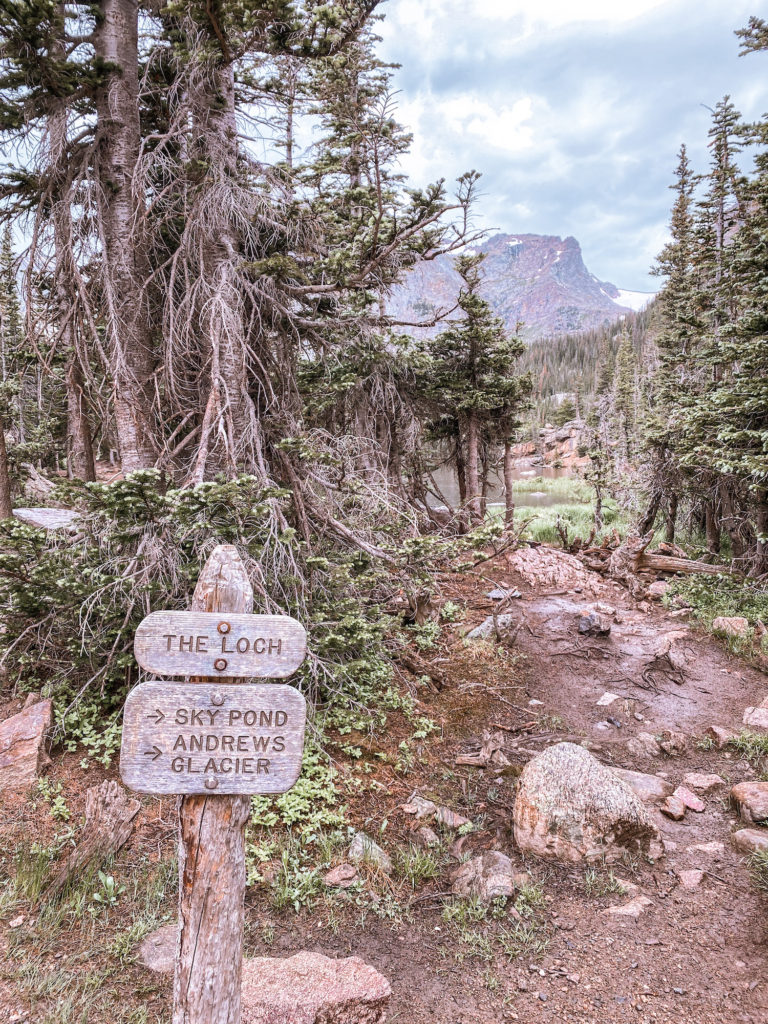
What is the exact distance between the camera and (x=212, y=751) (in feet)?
5.94

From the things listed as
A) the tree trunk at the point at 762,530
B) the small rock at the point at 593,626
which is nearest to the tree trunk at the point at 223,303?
the small rock at the point at 593,626

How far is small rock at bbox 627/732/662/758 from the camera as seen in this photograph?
495 cm

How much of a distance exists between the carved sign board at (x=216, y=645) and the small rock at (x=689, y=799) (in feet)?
13.4

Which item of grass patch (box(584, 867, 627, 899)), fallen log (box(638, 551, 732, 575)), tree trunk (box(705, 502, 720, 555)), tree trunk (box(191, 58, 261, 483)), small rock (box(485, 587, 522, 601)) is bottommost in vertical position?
grass patch (box(584, 867, 627, 899))

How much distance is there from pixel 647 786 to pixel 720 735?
4.40 feet

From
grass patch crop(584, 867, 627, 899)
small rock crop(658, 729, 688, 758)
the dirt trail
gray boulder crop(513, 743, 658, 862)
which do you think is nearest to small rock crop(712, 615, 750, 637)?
the dirt trail

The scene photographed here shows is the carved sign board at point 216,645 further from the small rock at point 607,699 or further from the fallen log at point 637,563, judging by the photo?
the fallen log at point 637,563

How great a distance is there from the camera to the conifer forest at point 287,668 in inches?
101

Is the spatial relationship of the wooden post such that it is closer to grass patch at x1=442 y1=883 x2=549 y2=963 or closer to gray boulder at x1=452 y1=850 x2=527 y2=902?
grass patch at x1=442 y1=883 x2=549 y2=963

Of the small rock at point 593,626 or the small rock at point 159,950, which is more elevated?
the small rock at point 593,626

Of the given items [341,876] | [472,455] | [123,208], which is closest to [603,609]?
[472,455]

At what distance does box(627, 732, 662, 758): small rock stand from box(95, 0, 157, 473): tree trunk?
218 inches

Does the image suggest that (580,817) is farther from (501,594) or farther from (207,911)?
(501,594)

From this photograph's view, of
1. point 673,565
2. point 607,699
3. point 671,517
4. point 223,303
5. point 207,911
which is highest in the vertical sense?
point 223,303
